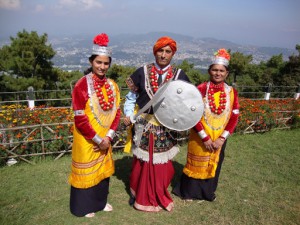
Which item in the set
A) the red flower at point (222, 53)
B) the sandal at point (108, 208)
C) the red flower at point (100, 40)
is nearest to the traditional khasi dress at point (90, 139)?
the sandal at point (108, 208)

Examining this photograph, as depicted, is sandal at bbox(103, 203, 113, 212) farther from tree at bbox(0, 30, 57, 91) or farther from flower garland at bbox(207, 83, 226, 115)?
tree at bbox(0, 30, 57, 91)

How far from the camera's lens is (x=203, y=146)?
366 cm

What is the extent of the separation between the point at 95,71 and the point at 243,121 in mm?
5916

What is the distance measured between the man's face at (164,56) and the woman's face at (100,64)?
642 millimetres

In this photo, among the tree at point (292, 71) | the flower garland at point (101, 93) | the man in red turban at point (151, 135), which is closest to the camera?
the flower garland at point (101, 93)

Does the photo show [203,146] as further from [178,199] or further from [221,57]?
[221,57]

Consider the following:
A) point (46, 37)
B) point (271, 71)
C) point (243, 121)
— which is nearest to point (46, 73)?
point (46, 37)

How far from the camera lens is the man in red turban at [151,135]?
3.24m

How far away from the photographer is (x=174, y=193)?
4273 mm

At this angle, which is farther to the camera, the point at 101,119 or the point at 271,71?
the point at 271,71

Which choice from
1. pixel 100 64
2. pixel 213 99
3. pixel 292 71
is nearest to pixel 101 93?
pixel 100 64

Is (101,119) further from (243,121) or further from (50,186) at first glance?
(243,121)

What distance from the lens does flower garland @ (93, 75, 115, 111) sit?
2994 mm

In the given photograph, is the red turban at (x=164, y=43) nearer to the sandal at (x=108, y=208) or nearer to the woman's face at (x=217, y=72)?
the woman's face at (x=217, y=72)
